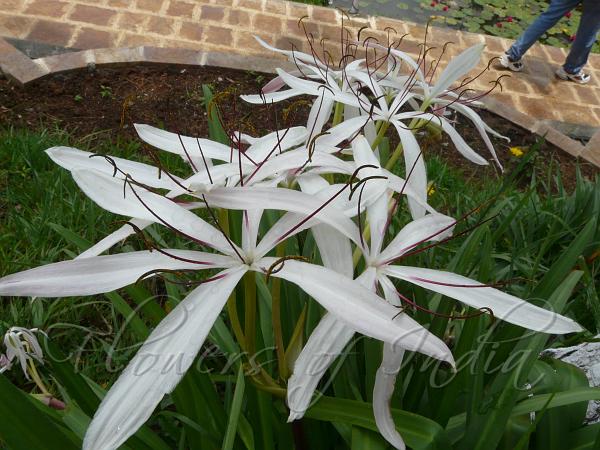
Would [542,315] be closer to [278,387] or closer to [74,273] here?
[278,387]

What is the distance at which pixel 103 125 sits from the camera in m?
3.26

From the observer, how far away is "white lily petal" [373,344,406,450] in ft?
2.72

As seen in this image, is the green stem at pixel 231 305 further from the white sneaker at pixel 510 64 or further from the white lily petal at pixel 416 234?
the white sneaker at pixel 510 64

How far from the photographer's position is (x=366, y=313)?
0.70 m

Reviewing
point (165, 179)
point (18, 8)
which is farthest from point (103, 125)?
point (165, 179)

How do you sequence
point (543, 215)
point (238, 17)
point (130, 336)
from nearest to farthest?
point (130, 336) → point (543, 215) → point (238, 17)

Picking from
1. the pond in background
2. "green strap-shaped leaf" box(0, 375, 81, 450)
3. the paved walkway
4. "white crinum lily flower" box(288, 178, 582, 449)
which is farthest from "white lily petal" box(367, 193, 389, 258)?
the pond in background

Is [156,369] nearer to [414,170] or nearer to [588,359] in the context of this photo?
[414,170]

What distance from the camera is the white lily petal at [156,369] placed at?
66 centimetres

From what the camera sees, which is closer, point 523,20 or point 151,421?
point 151,421

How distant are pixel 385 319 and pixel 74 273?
0.35 meters

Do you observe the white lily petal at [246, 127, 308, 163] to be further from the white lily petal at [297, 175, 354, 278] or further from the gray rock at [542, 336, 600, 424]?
the gray rock at [542, 336, 600, 424]

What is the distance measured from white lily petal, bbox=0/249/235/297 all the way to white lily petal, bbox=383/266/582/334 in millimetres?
283

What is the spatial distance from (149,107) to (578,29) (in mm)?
3277
